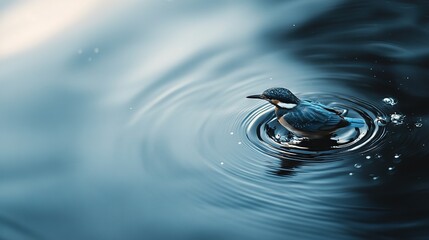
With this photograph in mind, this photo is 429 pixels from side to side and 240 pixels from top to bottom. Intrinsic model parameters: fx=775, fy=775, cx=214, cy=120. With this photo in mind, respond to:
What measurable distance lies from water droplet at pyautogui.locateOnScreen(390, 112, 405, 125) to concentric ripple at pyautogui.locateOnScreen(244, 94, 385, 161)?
97mm

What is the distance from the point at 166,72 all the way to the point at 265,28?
4.18ft

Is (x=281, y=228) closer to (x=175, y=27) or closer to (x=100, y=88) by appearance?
(x=100, y=88)

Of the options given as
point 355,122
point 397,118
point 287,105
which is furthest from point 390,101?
point 287,105

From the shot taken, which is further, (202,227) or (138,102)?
(138,102)

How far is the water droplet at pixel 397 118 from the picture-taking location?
625 centimetres

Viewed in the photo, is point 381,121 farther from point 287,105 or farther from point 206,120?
point 206,120

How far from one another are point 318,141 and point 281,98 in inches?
18.3

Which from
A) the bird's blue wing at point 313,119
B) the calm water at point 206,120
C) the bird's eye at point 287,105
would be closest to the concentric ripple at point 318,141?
the calm water at point 206,120

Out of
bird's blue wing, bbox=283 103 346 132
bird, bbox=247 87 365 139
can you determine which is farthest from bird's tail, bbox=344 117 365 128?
bird's blue wing, bbox=283 103 346 132

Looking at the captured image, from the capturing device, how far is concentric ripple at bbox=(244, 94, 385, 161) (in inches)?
238

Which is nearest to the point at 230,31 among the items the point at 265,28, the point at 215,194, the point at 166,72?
the point at 265,28

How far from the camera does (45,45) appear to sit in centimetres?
803

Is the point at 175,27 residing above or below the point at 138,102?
above

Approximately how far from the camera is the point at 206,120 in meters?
6.59
